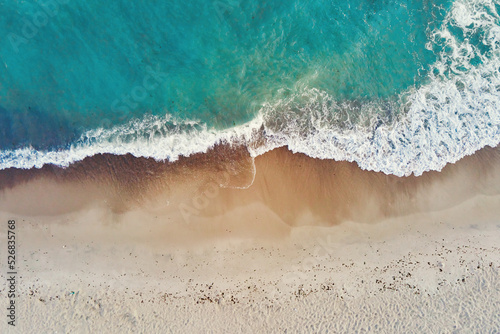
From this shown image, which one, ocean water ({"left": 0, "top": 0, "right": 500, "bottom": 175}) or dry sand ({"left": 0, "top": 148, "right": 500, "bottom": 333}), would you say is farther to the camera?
ocean water ({"left": 0, "top": 0, "right": 500, "bottom": 175})

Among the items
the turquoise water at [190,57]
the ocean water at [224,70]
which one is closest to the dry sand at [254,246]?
the ocean water at [224,70]

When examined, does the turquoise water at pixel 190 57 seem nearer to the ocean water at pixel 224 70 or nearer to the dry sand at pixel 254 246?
the ocean water at pixel 224 70

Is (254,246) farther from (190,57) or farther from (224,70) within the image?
(190,57)

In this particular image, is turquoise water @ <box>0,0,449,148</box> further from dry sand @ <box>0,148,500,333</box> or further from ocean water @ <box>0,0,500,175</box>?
dry sand @ <box>0,148,500,333</box>

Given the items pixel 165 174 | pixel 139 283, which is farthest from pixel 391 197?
pixel 139 283

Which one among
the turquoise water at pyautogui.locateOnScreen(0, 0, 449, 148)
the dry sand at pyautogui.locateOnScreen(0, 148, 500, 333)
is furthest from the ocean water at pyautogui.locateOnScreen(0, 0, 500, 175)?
the dry sand at pyautogui.locateOnScreen(0, 148, 500, 333)
